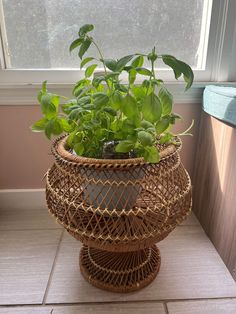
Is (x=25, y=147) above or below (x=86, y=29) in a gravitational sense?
below

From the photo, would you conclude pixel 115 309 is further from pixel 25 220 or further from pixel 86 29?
pixel 86 29

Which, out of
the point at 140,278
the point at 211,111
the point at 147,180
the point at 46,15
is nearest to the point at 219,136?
the point at 211,111

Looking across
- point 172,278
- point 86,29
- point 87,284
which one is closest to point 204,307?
point 172,278

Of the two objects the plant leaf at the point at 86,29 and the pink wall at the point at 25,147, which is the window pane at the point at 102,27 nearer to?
the pink wall at the point at 25,147

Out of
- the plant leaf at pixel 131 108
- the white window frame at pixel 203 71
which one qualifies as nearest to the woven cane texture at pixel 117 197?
the plant leaf at pixel 131 108

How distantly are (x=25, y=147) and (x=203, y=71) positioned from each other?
32.6 inches

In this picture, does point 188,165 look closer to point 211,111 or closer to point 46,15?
point 211,111

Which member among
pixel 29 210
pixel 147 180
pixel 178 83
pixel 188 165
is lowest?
pixel 29 210

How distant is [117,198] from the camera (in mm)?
688

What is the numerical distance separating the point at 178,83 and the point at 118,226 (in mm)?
672

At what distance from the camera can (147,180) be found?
67 cm

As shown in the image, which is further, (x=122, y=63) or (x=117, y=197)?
(x=117, y=197)

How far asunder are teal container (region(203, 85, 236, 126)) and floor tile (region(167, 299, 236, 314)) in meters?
0.55

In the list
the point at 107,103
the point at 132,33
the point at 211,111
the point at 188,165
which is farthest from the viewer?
the point at 188,165
